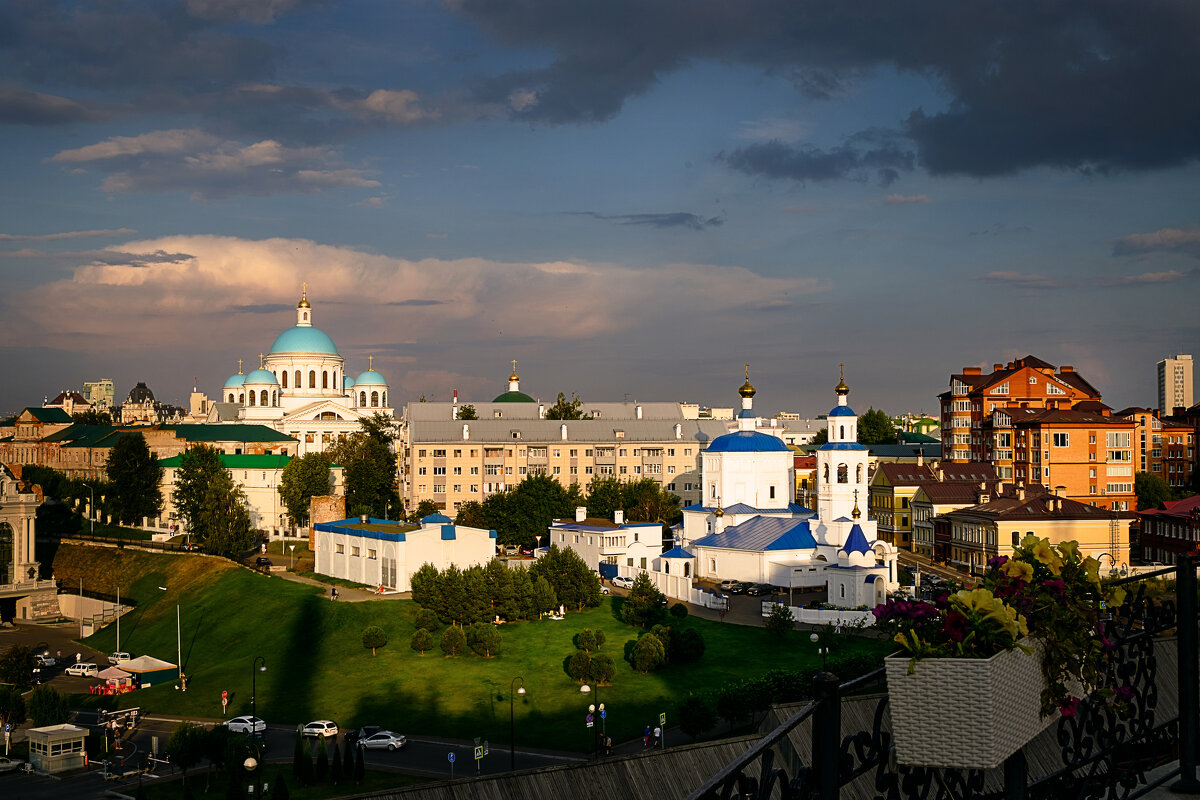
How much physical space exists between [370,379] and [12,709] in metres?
91.4

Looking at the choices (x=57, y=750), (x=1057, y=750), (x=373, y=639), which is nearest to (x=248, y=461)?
(x=373, y=639)

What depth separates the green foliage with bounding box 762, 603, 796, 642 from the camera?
5234cm

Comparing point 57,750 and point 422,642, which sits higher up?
point 422,642

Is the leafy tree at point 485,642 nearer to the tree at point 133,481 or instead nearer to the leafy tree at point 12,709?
the leafy tree at point 12,709

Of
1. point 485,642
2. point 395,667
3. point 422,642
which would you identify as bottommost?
point 395,667

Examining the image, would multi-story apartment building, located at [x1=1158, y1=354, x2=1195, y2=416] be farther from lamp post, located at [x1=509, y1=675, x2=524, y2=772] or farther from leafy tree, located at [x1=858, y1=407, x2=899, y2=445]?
lamp post, located at [x1=509, y1=675, x2=524, y2=772]

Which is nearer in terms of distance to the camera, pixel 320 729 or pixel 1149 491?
pixel 320 729

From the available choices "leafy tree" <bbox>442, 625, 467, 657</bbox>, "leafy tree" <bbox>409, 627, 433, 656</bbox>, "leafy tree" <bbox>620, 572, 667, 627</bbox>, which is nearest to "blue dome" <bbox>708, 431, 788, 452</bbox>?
"leafy tree" <bbox>620, 572, 667, 627</bbox>

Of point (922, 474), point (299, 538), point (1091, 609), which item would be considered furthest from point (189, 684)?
point (922, 474)

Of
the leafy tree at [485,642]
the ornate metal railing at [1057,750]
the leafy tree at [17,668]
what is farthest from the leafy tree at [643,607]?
the ornate metal railing at [1057,750]

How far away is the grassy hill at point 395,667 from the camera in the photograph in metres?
44.4

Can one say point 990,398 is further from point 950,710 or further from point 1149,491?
point 950,710

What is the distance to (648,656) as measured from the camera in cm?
4875

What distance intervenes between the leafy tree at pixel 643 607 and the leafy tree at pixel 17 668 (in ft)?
92.4
